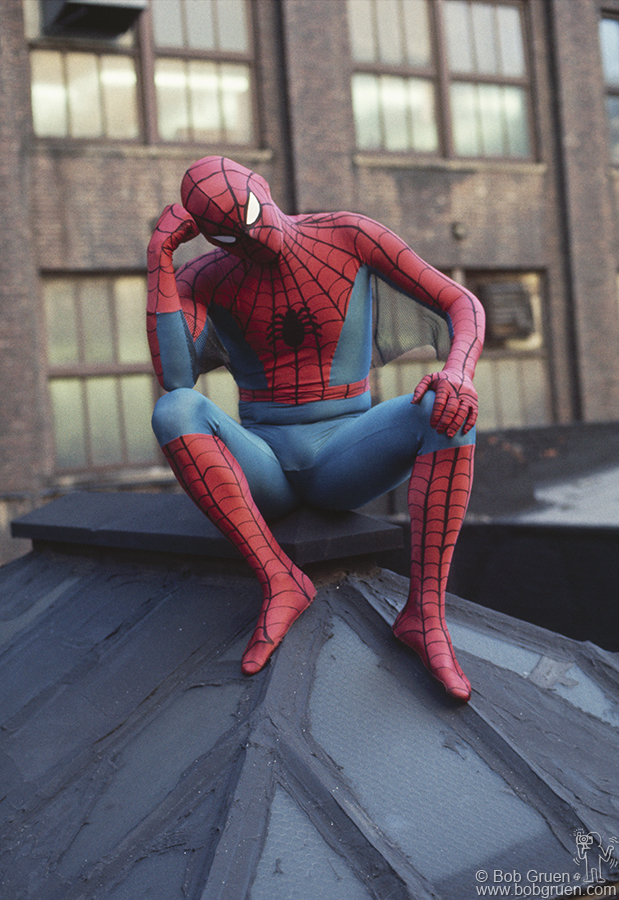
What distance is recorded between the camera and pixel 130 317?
764cm

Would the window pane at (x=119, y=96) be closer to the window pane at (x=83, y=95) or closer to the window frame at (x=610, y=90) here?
the window pane at (x=83, y=95)

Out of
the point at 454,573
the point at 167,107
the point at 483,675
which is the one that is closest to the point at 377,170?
the point at 167,107

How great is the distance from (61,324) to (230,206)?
604 centimetres

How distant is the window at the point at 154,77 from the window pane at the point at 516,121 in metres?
3.04

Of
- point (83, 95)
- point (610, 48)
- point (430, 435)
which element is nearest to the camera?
point (430, 435)

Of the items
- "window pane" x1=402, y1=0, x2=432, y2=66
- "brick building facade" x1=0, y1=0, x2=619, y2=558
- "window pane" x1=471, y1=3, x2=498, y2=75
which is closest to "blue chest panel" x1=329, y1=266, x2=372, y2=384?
"brick building facade" x1=0, y1=0, x2=619, y2=558

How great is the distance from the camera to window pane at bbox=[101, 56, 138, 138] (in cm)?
754

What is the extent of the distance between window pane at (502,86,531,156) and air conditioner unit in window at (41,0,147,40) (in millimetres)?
4231

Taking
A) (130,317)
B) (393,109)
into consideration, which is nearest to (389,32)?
(393,109)

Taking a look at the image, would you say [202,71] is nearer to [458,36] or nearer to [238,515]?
[458,36]

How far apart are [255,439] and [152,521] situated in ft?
2.03

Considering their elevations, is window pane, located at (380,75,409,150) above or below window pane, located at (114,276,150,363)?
above

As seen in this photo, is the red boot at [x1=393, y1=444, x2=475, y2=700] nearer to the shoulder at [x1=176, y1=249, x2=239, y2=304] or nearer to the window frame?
the shoulder at [x1=176, y1=249, x2=239, y2=304]

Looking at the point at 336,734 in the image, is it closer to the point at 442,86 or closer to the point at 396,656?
the point at 396,656
